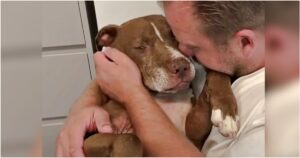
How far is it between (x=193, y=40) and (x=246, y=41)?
3.7 inches

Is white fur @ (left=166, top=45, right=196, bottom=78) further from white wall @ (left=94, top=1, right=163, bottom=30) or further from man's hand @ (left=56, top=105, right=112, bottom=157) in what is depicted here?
man's hand @ (left=56, top=105, right=112, bottom=157)

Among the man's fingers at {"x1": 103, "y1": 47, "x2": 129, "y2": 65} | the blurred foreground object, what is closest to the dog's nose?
→ the man's fingers at {"x1": 103, "y1": 47, "x2": 129, "y2": 65}

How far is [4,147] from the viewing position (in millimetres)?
612

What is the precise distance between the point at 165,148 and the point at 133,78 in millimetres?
169

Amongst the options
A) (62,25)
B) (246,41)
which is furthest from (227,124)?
(62,25)

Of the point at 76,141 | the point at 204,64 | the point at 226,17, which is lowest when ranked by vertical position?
the point at 76,141

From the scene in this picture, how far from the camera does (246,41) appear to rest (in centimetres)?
76

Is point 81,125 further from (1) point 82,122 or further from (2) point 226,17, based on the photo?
(2) point 226,17

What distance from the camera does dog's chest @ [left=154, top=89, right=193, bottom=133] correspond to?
33.8 inches

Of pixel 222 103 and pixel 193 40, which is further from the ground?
pixel 193 40

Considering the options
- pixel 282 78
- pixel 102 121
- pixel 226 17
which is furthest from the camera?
pixel 102 121

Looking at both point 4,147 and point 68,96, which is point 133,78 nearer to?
point 68,96

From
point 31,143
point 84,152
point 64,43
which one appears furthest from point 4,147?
point 64,43

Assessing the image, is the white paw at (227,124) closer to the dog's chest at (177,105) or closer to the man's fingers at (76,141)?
the dog's chest at (177,105)
